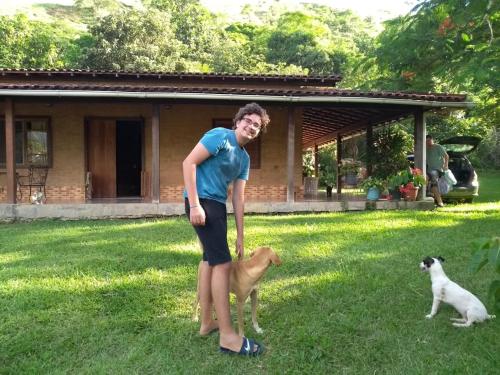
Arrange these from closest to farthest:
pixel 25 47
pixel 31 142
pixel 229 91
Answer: pixel 229 91
pixel 31 142
pixel 25 47

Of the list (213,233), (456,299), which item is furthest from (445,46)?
(213,233)

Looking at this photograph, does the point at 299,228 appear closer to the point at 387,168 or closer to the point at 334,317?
the point at 334,317

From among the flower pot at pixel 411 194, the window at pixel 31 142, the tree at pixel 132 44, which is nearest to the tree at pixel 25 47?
the tree at pixel 132 44

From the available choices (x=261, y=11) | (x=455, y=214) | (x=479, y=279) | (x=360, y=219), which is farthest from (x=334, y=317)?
(x=261, y=11)

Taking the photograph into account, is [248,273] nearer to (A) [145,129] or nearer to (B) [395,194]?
(B) [395,194]

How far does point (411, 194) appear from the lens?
35.8 feet

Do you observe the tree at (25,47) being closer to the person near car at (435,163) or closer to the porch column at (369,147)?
the porch column at (369,147)

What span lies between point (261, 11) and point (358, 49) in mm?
62624

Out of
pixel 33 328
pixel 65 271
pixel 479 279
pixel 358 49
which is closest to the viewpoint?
pixel 33 328

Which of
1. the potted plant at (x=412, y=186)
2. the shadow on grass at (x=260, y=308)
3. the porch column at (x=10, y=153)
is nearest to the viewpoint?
the shadow on grass at (x=260, y=308)

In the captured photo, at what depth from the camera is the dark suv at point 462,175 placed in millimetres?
12086

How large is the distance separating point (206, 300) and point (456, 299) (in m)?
1.91

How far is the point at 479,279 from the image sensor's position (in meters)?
4.74

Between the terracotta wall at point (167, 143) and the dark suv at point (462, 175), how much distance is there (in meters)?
4.04
